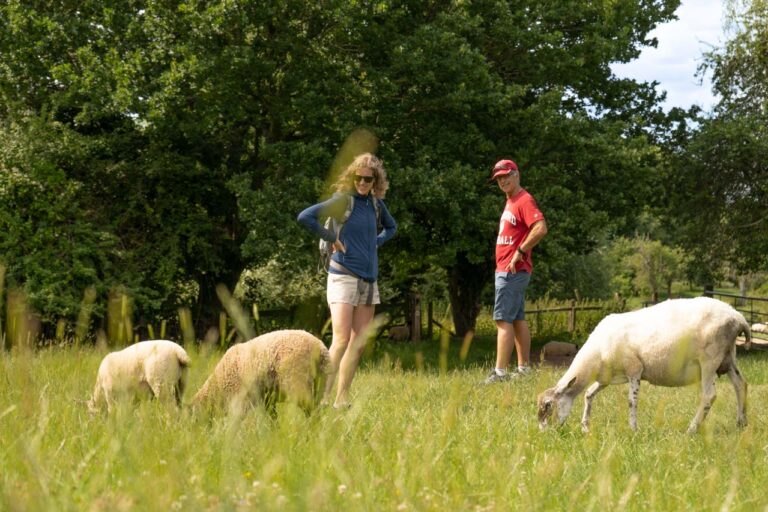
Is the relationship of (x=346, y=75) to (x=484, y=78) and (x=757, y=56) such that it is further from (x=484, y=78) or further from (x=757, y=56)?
(x=757, y=56)

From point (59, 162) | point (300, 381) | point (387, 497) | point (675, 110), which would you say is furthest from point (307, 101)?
point (387, 497)

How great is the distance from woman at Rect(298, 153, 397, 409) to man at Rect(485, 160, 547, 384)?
6.40ft

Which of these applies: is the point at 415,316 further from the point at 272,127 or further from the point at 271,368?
the point at 271,368

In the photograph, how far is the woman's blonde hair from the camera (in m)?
6.82

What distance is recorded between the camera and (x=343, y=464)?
2934mm

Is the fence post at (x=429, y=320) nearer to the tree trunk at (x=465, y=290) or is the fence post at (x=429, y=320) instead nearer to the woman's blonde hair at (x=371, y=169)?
the tree trunk at (x=465, y=290)

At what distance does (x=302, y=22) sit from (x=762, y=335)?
21.3m

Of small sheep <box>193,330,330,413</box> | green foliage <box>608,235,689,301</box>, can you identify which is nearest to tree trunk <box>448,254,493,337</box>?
small sheep <box>193,330,330,413</box>

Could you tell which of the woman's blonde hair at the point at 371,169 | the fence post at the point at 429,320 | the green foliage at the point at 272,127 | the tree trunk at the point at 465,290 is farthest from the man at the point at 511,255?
the fence post at the point at 429,320

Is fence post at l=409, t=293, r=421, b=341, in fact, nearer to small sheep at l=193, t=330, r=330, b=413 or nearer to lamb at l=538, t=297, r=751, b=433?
lamb at l=538, t=297, r=751, b=433

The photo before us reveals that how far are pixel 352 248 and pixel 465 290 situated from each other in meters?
15.3

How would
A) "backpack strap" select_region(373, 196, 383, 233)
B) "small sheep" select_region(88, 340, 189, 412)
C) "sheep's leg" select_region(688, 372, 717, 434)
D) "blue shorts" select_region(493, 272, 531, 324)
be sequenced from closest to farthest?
1. "small sheep" select_region(88, 340, 189, 412)
2. "sheep's leg" select_region(688, 372, 717, 434)
3. "backpack strap" select_region(373, 196, 383, 233)
4. "blue shorts" select_region(493, 272, 531, 324)

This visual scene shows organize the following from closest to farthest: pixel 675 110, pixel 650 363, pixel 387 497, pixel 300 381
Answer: pixel 387 497
pixel 300 381
pixel 650 363
pixel 675 110

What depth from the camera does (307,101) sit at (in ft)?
50.7
